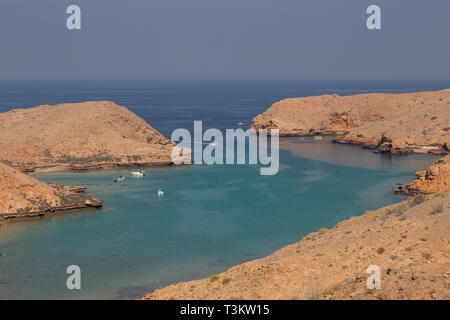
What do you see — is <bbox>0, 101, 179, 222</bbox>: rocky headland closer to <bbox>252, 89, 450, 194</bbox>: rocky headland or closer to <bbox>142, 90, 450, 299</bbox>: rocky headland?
<bbox>142, 90, 450, 299</bbox>: rocky headland

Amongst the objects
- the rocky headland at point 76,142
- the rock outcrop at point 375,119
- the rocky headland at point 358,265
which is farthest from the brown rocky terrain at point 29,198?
the rock outcrop at point 375,119

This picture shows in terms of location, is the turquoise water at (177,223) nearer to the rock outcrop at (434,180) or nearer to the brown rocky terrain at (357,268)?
the rock outcrop at (434,180)

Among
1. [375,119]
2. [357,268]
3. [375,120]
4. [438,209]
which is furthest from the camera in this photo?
[375,119]

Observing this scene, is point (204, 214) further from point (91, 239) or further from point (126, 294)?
point (126, 294)

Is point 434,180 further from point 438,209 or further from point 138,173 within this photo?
point 138,173

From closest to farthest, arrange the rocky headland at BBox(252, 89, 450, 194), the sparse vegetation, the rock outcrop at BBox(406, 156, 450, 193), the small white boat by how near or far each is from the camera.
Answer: the sparse vegetation < the rock outcrop at BBox(406, 156, 450, 193) < the small white boat < the rocky headland at BBox(252, 89, 450, 194)

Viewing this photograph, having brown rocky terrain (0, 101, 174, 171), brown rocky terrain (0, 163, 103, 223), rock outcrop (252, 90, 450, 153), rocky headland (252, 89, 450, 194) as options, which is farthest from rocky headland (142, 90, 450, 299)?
rock outcrop (252, 90, 450, 153)

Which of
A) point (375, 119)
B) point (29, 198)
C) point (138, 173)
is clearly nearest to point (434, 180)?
point (138, 173)
